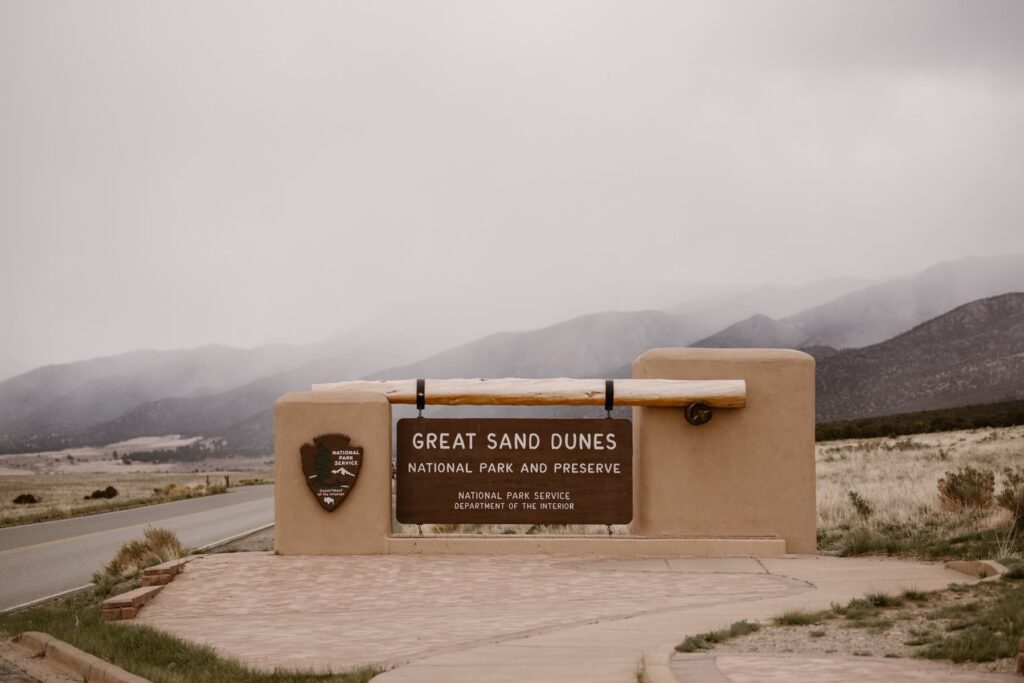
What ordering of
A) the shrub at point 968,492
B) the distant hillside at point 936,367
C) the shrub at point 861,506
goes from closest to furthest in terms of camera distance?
the shrub at point 968,492, the shrub at point 861,506, the distant hillside at point 936,367

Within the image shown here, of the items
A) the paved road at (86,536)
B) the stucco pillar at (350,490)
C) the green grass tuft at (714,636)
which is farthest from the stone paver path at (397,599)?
the paved road at (86,536)

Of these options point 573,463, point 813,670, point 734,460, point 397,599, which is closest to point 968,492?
point 734,460

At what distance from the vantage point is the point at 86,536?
2711 centimetres

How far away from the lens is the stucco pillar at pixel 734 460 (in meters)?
16.0

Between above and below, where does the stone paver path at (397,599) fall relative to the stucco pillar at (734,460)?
below

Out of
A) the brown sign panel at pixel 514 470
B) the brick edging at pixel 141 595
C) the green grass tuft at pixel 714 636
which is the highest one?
the brown sign panel at pixel 514 470

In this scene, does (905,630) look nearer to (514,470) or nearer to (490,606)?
(490,606)

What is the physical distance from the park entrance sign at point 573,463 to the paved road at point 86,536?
15.9ft

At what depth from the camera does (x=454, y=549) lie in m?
15.7

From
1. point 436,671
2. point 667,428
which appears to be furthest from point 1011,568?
point 436,671

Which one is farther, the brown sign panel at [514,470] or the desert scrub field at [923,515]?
the brown sign panel at [514,470]

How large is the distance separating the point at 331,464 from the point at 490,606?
4.79 metres

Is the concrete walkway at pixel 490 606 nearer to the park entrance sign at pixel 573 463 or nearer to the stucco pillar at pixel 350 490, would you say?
the stucco pillar at pixel 350 490

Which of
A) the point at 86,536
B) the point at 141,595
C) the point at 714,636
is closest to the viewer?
the point at 714,636
